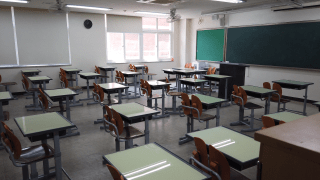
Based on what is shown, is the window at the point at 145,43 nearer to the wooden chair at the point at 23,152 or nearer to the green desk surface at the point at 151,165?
the wooden chair at the point at 23,152

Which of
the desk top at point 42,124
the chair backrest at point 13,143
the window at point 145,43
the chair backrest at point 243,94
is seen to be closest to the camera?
the chair backrest at point 13,143

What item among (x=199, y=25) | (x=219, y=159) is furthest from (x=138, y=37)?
(x=219, y=159)

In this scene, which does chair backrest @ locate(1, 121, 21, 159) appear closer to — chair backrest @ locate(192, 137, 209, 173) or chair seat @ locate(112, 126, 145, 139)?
chair seat @ locate(112, 126, 145, 139)

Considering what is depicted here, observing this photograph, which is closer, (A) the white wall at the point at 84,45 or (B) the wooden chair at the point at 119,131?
(B) the wooden chair at the point at 119,131

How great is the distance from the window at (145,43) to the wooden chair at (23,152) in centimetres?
778

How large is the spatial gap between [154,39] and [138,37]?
0.86m

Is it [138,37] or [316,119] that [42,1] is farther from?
[316,119]

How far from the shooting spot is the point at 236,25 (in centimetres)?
859

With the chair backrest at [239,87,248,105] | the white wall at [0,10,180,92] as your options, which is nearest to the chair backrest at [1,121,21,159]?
the chair backrest at [239,87,248,105]

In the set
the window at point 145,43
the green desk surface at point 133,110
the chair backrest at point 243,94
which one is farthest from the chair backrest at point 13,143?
the window at point 145,43

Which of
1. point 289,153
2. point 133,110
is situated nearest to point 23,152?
point 133,110

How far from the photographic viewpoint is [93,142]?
411 centimetres

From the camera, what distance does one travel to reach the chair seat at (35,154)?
97.4 inches

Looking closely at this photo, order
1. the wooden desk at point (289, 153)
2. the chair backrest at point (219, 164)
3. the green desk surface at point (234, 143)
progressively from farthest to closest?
the green desk surface at point (234, 143)
the chair backrest at point (219, 164)
the wooden desk at point (289, 153)
